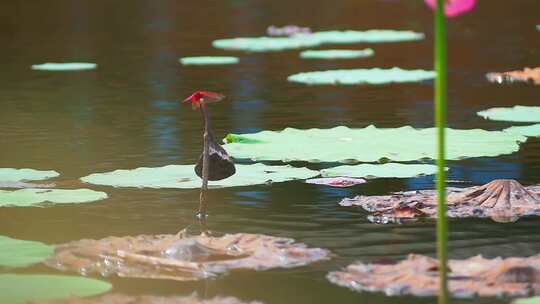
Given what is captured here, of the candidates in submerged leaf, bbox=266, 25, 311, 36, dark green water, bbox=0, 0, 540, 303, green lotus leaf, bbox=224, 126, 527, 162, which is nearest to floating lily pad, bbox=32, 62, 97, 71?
dark green water, bbox=0, 0, 540, 303

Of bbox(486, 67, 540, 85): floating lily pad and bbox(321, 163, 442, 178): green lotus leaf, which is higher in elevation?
bbox(486, 67, 540, 85): floating lily pad

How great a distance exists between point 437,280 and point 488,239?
0.72 metres

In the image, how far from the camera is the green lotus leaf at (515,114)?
5.54 metres

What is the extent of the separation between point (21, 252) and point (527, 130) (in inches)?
106

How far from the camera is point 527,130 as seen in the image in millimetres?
5066

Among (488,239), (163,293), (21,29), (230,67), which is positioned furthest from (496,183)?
(21,29)

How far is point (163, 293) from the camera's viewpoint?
2.53m

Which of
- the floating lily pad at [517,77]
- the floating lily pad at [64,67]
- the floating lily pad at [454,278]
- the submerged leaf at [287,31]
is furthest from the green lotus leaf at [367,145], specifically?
the submerged leaf at [287,31]

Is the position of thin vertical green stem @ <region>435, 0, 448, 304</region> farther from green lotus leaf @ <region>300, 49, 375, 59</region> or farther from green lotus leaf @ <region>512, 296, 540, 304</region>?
green lotus leaf @ <region>300, 49, 375, 59</region>

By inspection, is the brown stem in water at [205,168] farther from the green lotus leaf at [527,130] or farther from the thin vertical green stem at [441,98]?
the green lotus leaf at [527,130]

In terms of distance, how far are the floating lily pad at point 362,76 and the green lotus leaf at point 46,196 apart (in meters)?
3.98

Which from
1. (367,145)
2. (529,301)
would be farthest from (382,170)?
(529,301)

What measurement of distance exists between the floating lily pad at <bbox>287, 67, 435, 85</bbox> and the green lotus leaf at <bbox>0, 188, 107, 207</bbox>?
13.1 feet

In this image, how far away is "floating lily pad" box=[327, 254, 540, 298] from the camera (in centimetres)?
239
